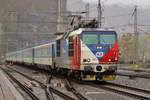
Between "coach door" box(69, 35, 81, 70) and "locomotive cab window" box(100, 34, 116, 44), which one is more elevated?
"locomotive cab window" box(100, 34, 116, 44)

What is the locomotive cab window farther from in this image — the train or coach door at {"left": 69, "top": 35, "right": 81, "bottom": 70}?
coach door at {"left": 69, "top": 35, "right": 81, "bottom": 70}

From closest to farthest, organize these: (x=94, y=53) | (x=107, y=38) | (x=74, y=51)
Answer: (x=94, y=53)
(x=107, y=38)
(x=74, y=51)

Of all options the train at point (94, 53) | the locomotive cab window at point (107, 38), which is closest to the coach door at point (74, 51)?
the train at point (94, 53)

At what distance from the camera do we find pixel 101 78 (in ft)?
89.7

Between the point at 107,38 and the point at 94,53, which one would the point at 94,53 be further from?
the point at 107,38

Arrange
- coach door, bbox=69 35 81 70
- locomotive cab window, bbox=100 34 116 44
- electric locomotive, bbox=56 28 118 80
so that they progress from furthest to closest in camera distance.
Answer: locomotive cab window, bbox=100 34 116 44, coach door, bbox=69 35 81 70, electric locomotive, bbox=56 28 118 80

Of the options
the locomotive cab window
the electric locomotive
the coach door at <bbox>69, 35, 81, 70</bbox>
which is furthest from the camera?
the locomotive cab window

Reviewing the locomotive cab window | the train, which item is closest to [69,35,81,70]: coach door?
the train

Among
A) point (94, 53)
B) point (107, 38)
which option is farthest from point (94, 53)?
point (107, 38)

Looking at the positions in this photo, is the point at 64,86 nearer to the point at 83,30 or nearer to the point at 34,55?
the point at 83,30

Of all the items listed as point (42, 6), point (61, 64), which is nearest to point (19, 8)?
point (42, 6)

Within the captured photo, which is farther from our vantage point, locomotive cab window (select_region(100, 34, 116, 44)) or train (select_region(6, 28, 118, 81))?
locomotive cab window (select_region(100, 34, 116, 44))

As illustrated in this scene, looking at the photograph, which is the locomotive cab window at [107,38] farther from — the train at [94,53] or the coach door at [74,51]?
the coach door at [74,51]

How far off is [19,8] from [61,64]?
10887 centimetres
